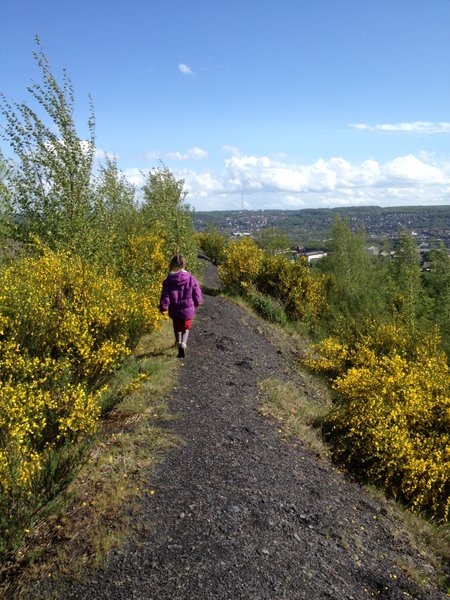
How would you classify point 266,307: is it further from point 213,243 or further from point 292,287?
point 213,243

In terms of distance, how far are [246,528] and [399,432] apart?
11.6ft

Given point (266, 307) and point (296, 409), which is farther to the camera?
point (266, 307)

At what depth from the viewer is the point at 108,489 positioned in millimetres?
4297

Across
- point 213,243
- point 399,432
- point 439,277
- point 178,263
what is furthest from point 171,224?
point 213,243

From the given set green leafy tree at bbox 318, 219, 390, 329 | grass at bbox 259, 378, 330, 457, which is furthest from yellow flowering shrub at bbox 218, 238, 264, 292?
grass at bbox 259, 378, 330, 457

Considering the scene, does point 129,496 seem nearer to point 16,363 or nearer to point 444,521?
point 16,363

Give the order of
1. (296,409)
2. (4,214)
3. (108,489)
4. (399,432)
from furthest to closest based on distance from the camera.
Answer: (4,214)
(296,409)
(399,432)
(108,489)

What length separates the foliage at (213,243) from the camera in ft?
131

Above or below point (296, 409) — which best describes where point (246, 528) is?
above

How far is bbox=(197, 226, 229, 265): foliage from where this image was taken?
131 feet

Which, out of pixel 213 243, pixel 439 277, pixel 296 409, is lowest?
pixel 439 277

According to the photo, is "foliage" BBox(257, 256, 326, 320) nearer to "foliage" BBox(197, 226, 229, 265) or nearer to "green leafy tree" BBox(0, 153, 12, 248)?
"green leafy tree" BBox(0, 153, 12, 248)

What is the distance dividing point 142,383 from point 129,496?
2546 mm

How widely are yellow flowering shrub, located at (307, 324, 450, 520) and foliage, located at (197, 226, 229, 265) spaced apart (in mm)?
31415
